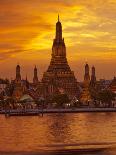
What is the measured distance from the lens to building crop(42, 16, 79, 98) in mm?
86562

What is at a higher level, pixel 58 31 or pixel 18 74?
pixel 58 31

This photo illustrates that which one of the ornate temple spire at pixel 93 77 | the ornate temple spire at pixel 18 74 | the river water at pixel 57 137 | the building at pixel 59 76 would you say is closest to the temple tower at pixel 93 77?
the ornate temple spire at pixel 93 77

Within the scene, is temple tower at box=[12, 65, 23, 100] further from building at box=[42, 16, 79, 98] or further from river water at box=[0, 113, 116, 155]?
river water at box=[0, 113, 116, 155]

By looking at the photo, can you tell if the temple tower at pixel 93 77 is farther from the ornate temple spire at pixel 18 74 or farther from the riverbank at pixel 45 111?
the riverbank at pixel 45 111

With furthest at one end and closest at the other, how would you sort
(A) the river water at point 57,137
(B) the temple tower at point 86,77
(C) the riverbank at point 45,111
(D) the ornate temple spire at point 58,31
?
1. (D) the ornate temple spire at point 58,31
2. (B) the temple tower at point 86,77
3. (C) the riverbank at point 45,111
4. (A) the river water at point 57,137

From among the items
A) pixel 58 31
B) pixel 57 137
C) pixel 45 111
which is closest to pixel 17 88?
pixel 45 111

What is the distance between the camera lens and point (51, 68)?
88375 millimetres

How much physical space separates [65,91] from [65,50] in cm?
843

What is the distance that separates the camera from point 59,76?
→ 87.1 metres

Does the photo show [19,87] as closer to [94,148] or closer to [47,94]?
[47,94]

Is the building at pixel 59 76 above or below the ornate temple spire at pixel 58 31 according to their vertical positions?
below

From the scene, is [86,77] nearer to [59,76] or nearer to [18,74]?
[59,76]

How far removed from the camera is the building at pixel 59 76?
284 feet

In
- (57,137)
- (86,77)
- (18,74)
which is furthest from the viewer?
(86,77)
